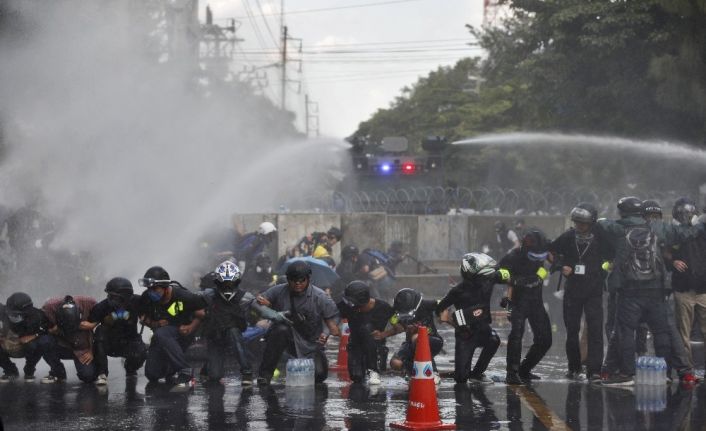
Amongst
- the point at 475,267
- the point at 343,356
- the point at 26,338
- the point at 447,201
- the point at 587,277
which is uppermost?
the point at 447,201

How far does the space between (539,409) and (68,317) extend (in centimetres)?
471

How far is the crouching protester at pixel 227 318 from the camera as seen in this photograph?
1227 centimetres

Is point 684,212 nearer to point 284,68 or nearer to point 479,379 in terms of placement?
point 479,379

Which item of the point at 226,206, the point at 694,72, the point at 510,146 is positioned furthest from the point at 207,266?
the point at 510,146

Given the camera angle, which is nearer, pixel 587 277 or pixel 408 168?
pixel 587 277

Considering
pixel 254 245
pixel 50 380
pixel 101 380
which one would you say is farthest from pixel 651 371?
pixel 254 245

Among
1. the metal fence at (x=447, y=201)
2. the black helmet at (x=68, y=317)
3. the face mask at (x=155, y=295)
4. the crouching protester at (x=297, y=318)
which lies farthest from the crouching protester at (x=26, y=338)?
the metal fence at (x=447, y=201)

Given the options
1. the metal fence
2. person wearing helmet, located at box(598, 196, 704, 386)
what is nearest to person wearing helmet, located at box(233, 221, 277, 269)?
the metal fence

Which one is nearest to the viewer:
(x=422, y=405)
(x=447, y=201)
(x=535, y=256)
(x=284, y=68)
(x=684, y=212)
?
(x=422, y=405)

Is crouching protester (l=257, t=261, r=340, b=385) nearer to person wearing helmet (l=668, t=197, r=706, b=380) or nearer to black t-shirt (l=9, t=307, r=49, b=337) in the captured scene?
black t-shirt (l=9, t=307, r=49, b=337)

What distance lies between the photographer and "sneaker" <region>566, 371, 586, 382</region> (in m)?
12.8

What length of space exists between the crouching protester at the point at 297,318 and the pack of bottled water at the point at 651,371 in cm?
301

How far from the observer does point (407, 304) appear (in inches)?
483

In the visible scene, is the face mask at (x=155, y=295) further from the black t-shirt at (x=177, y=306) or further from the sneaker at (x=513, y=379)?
the sneaker at (x=513, y=379)
